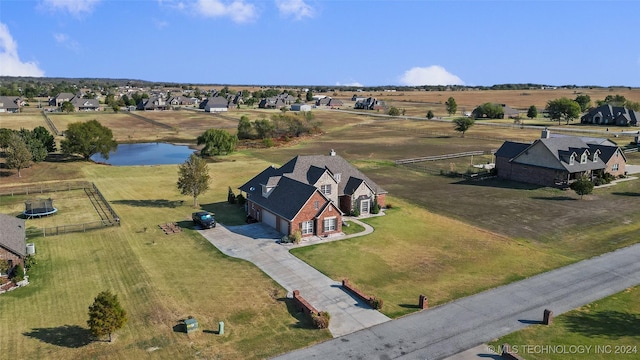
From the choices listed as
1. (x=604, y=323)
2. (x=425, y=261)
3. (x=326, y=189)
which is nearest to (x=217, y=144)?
(x=326, y=189)

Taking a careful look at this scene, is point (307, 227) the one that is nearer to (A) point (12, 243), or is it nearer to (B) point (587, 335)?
(A) point (12, 243)

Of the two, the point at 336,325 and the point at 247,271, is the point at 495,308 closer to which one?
the point at 336,325

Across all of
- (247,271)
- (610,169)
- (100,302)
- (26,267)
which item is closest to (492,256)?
(247,271)

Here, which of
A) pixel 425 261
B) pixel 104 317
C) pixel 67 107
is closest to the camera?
pixel 104 317

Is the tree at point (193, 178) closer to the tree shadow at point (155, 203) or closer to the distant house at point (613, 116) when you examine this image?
the tree shadow at point (155, 203)

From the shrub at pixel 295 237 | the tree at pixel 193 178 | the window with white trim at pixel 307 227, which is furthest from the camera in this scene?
the tree at pixel 193 178

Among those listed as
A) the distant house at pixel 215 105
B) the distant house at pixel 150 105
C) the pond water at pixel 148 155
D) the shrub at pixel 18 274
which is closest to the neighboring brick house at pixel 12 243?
the shrub at pixel 18 274
